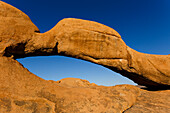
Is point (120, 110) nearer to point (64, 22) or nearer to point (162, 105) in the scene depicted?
point (162, 105)

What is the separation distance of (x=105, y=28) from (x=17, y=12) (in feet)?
13.5

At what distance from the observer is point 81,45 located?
5129 millimetres

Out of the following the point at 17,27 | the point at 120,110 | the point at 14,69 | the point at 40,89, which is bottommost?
the point at 120,110

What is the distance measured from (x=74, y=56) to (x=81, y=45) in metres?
0.62

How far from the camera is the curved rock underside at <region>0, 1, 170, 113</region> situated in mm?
3183

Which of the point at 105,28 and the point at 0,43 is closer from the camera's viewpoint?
the point at 0,43

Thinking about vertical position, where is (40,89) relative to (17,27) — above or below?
below

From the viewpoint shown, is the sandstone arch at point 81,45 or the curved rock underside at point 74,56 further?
the sandstone arch at point 81,45

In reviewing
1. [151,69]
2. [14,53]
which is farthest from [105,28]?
[14,53]

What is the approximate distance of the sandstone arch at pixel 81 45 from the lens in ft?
13.9

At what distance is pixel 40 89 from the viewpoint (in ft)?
11.8

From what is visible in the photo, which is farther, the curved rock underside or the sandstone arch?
the sandstone arch

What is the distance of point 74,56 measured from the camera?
514 cm

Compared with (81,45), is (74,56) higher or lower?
lower
